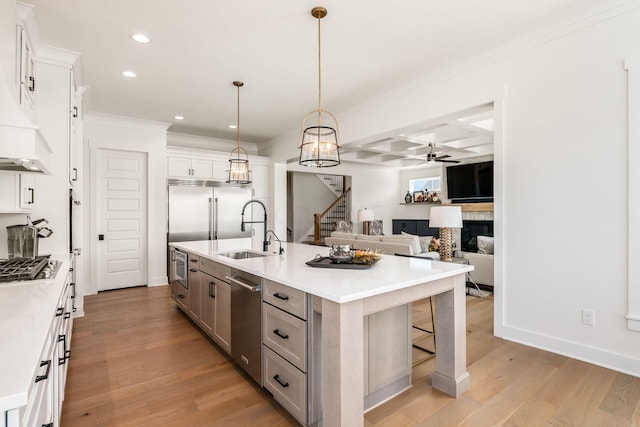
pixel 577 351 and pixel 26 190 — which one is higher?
pixel 26 190


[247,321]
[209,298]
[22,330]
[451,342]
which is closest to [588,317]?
[451,342]

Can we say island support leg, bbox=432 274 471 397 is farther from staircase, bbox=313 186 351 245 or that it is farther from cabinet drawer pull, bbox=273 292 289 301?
staircase, bbox=313 186 351 245

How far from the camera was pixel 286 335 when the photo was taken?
1.93 metres

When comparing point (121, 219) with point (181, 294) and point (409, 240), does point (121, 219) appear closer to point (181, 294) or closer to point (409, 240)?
point (181, 294)

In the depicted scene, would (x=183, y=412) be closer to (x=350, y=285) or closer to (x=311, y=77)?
(x=350, y=285)

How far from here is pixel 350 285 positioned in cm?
175

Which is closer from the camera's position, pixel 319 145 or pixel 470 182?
pixel 319 145

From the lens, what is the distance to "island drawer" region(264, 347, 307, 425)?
1.81 meters

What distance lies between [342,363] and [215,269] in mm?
1690

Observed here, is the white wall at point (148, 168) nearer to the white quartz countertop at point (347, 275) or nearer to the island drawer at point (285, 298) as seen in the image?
the white quartz countertop at point (347, 275)

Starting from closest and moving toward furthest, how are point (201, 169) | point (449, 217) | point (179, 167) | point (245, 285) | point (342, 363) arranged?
point (342, 363)
point (245, 285)
point (449, 217)
point (179, 167)
point (201, 169)

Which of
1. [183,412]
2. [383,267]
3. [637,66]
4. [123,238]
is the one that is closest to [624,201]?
[637,66]

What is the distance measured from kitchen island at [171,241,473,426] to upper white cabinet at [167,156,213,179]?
147 inches

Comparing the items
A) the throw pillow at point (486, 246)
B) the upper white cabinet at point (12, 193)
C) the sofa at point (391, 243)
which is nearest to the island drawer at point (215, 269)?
the upper white cabinet at point (12, 193)
